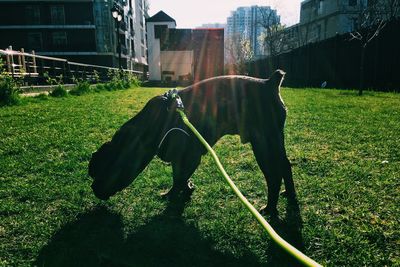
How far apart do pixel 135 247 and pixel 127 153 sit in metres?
0.73

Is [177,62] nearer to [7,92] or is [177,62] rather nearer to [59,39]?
[59,39]

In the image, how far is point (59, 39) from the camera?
38.7 metres

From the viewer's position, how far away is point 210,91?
271 centimetres

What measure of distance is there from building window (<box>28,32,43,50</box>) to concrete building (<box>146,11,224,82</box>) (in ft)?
50.8

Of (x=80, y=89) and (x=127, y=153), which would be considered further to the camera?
(x=80, y=89)

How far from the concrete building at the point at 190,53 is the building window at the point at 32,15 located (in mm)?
15967

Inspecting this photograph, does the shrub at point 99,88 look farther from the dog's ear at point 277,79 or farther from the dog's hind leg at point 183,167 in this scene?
the dog's ear at point 277,79

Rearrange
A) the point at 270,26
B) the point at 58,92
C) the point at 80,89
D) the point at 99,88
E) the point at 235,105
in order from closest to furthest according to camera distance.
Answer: the point at 235,105 → the point at 58,92 → the point at 80,89 → the point at 99,88 → the point at 270,26

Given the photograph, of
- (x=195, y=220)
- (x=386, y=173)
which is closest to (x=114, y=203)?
(x=195, y=220)

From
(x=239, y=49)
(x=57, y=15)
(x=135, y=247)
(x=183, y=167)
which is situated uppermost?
(x=57, y=15)

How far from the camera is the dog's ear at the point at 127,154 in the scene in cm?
242

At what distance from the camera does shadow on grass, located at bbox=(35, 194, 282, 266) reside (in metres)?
1.92

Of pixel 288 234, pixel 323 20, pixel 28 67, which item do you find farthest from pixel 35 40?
pixel 288 234

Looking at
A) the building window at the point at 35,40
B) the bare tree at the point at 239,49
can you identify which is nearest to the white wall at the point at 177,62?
the building window at the point at 35,40
